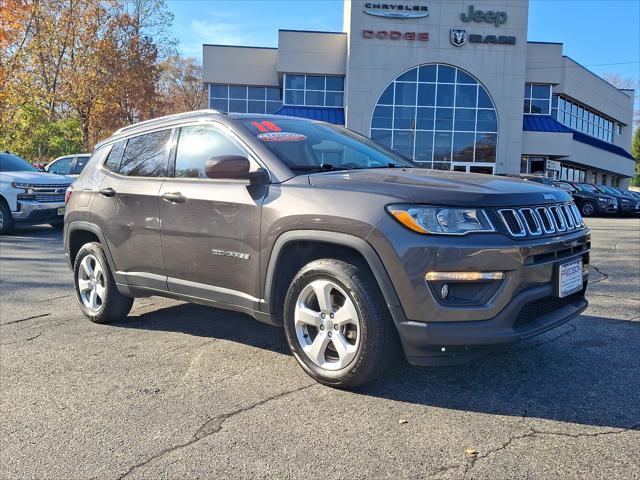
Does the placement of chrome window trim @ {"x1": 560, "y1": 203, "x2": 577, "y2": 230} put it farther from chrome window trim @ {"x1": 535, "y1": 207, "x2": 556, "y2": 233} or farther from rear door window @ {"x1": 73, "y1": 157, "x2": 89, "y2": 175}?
rear door window @ {"x1": 73, "y1": 157, "x2": 89, "y2": 175}

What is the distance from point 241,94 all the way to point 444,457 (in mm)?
37175

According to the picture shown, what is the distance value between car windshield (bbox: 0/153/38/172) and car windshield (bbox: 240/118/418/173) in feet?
33.3

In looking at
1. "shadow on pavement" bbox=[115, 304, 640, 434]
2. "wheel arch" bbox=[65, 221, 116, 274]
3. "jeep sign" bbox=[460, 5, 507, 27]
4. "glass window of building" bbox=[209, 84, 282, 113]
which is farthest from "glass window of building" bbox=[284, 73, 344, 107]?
"shadow on pavement" bbox=[115, 304, 640, 434]

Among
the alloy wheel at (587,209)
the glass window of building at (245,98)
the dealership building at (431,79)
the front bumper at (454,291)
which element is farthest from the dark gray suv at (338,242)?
the glass window of building at (245,98)

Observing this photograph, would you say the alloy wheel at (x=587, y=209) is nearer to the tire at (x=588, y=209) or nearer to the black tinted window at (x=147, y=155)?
the tire at (x=588, y=209)

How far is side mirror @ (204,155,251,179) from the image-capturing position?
3.50 m

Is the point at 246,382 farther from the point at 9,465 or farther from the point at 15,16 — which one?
the point at 15,16

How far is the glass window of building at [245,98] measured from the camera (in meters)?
37.3

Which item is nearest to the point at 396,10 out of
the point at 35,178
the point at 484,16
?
the point at 484,16

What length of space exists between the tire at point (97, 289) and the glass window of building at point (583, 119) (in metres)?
38.6

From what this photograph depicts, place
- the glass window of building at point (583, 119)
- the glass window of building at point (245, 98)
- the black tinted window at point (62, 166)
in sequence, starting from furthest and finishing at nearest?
the glass window of building at point (583, 119) → the glass window of building at point (245, 98) → the black tinted window at point (62, 166)

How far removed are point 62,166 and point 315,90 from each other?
2254 cm

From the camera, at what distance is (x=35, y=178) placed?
37.9 feet

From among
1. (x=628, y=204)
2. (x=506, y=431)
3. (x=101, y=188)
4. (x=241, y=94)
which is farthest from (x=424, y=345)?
(x=241, y=94)
